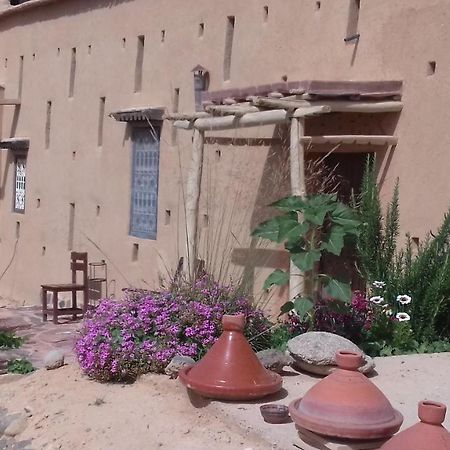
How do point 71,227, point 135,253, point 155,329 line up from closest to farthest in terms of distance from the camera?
point 155,329
point 135,253
point 71,227

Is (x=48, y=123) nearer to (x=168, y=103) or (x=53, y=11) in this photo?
(x=53, y=11)

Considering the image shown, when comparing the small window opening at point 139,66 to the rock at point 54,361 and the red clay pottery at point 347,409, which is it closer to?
the rock at point 54,361

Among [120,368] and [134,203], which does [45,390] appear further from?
[134,203]

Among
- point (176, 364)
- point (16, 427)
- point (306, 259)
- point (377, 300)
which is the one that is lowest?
point (16, 427)

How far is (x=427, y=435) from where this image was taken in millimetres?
Result: 3924

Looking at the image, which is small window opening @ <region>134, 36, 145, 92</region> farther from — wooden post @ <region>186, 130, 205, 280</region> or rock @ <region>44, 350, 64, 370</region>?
rock @ <region>44, 350, 64, 370</region>

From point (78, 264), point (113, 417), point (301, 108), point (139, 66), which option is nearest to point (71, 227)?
point (78, 264)

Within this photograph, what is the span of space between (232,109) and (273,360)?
303 cm

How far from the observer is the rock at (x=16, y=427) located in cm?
633

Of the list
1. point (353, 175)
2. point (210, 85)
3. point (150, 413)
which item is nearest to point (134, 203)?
point (210, 85)

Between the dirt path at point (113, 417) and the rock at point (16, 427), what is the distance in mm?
42

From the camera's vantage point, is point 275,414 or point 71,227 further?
point 71,227

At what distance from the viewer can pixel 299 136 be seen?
7.74m

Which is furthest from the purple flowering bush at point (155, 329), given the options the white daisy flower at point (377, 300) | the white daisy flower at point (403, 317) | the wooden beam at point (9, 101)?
the wooden beam at point (9, 101)
